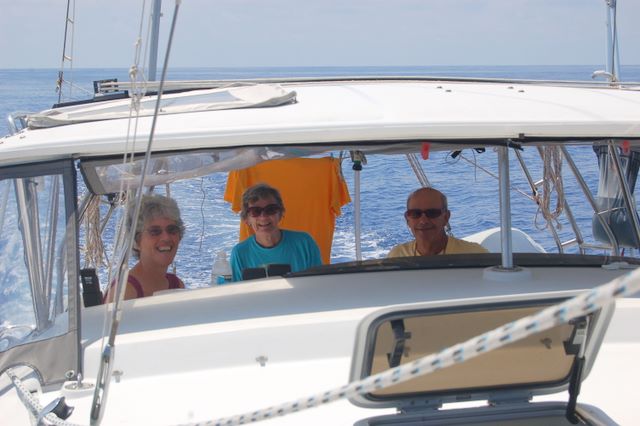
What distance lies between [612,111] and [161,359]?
6.10ft

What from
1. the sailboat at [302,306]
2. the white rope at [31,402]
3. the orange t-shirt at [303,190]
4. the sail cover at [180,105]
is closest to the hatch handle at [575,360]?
the sailboat at [302,306]

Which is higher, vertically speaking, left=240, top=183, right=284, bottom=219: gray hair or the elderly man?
left=240, top=183, right=284, bottom=219: gray hair

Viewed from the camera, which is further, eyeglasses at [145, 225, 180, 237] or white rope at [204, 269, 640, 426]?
eyeglasses at [145, 225, 180, 237]

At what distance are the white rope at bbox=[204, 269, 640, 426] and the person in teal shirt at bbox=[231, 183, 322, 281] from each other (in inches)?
96.1

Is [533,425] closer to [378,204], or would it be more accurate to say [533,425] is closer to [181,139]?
[181,139]

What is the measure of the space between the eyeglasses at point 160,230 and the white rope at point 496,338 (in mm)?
2149

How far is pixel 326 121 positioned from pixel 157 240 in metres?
1.28

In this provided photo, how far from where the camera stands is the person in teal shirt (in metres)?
4.34

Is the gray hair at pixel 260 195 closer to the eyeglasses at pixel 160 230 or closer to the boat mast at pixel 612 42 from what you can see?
the eyeglasses at pixel 160 230

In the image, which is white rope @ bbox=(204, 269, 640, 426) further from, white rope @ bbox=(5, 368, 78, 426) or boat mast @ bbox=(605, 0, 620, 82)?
boat mast @ bbox=(605, 0, 620, 82)

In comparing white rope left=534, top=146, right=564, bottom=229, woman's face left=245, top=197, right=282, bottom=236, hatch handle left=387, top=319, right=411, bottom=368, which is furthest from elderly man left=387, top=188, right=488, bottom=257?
hatch handle left=387, top=319, right=411, bottom=368

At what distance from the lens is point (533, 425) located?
2053 millimetres

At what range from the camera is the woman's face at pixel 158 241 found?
3.92 m

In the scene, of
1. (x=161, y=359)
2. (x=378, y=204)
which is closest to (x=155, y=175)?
(x=161, y=359)
